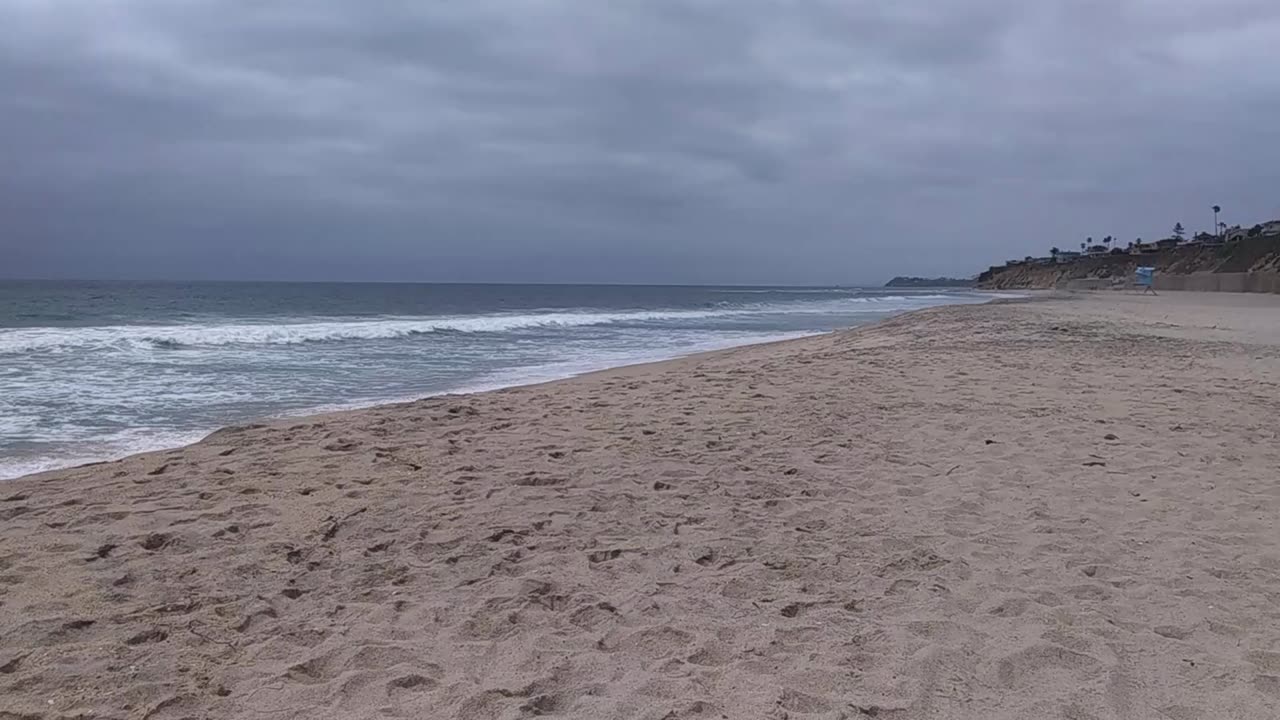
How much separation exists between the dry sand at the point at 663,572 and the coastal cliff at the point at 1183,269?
4247cm

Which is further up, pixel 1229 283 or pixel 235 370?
pixel 1229 283

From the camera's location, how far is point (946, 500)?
472 cm

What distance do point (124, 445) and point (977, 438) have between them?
24.4 ft

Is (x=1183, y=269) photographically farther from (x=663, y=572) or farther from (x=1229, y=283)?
(x=663, y=572)

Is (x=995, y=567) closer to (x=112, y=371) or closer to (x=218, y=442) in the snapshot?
(x=218, y=442)

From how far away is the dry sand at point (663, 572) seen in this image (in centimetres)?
265

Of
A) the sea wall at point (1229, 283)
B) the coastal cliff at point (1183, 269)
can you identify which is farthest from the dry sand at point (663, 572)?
the coastal cliff at point (1183, 269)

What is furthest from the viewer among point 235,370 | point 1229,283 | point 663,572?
point 1229,283

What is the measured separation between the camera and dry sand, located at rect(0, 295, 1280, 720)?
8.70ft

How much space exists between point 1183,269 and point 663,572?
82.5 metres

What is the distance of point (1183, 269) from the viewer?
2751 inches

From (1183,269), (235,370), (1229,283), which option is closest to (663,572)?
(235,370)

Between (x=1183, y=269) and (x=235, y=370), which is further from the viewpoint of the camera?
(x=1183, y=269)

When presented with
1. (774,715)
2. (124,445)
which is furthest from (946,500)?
(124,445)
